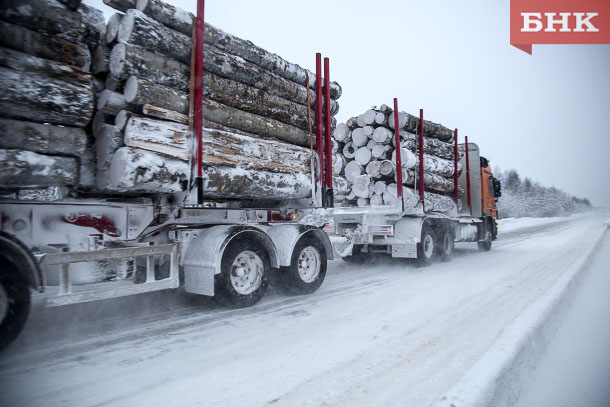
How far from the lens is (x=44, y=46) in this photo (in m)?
3.64

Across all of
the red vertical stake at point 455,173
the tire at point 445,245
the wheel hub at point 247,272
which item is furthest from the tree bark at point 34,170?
the red vertical stake at point 455,173

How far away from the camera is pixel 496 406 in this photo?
2646 millimetres

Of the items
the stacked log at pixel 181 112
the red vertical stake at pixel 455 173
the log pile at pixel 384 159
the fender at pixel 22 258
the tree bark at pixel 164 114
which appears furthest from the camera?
the red vertical stake at pixel 455 173

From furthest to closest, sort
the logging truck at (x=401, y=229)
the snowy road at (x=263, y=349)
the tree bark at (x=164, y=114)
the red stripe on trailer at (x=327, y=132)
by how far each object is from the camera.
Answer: the logging truck at (x=401, y=229) → the red stripe on trailer at (x=327, y=132) → the tree bark at (x=164, y=114) → the snowy road at (x=263, y=349)

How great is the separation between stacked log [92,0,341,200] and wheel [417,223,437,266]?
3909 millimetres

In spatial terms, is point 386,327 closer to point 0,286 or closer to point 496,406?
point 496,406

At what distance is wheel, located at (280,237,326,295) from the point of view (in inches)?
227

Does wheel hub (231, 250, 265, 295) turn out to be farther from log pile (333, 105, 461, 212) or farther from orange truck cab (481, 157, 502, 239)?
orange truck cab (481, 157, 502, 239)

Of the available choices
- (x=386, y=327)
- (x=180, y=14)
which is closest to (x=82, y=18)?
(x=180, y=14)

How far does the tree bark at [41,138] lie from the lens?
337 cm

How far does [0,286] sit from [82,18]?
276 centimetres

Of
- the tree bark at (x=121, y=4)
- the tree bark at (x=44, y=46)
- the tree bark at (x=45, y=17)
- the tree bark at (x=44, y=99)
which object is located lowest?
the tree bark at (x=44, y=99)

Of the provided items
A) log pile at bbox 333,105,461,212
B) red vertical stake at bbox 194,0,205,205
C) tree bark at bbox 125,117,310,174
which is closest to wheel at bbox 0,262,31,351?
tree bark at bbox 125,117,310,174

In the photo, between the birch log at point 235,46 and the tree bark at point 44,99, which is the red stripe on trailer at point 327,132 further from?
the tree bark at point 44,99
